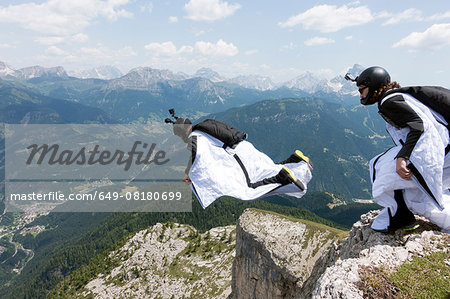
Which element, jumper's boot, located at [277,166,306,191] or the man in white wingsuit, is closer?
the man in white wingsuit

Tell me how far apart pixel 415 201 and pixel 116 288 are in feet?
264

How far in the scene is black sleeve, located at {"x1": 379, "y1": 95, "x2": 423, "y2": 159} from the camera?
6.12 metres

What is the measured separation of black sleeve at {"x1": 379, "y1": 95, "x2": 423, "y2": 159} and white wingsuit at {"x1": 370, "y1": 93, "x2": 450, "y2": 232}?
4.6 inches

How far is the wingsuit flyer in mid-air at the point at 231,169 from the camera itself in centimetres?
923

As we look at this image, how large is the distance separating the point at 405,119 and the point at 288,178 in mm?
4117

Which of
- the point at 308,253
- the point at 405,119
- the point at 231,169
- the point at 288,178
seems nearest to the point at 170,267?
the point at 308,253

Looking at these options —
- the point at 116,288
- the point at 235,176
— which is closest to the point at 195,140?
the point at 235,176

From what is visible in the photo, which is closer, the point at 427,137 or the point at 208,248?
the point at 427,137

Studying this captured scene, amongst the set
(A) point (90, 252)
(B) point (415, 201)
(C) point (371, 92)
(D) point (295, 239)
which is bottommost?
(A) point (90, 252)

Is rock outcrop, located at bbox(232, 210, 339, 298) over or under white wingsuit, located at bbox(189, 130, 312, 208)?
under

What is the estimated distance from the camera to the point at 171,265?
228 ft

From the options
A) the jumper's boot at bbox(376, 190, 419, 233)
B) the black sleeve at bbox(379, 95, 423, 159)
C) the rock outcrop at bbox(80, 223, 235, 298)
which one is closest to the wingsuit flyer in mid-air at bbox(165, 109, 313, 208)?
the jumper's boot at bbox(376, 190, 419, 233)

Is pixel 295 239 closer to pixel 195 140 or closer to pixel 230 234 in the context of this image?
pixel 195 140

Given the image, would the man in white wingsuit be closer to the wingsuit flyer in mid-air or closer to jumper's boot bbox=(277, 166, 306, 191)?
jumper's boot bbox=(277, 166, 306, 191)
